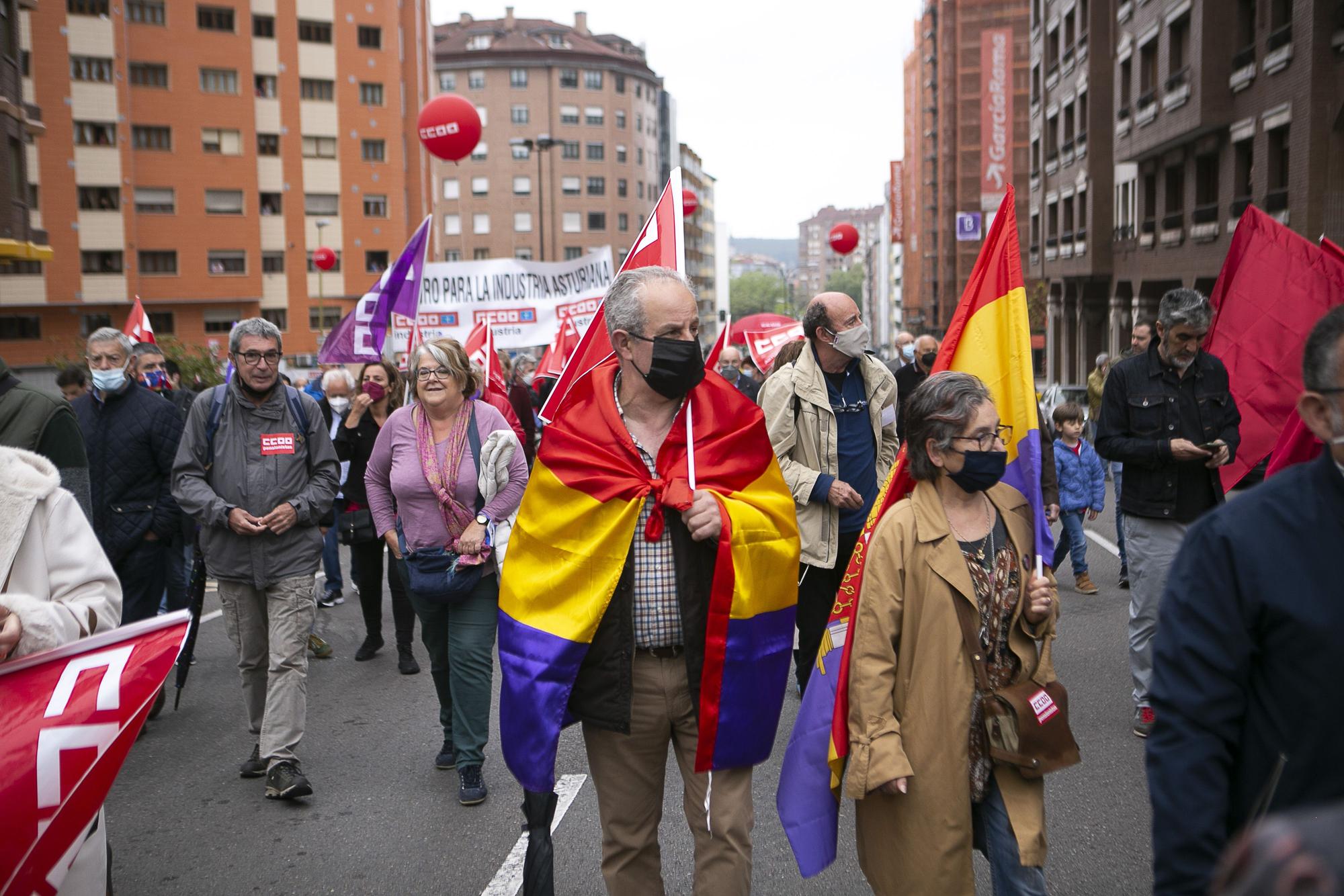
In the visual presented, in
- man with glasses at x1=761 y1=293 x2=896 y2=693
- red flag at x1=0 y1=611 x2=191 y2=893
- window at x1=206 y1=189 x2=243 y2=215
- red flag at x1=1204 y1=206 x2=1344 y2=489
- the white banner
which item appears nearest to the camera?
red flag at x1=0 y1=611 x2=191 y2=893

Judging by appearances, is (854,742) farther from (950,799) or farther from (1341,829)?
(1341,829)

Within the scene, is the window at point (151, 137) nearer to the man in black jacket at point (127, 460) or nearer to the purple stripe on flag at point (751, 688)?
the man in black jacket at point (127, 460)

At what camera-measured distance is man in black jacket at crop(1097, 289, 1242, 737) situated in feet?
19.7

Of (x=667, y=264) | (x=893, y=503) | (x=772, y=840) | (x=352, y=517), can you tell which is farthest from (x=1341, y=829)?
(x=352, y=517)

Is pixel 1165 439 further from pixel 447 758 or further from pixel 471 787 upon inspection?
pixel 447 758

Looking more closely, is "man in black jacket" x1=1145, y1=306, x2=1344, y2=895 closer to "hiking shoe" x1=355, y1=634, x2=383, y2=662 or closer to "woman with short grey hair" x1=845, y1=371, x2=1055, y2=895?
"woman with short grey hair" x1=845, y1=371, x2=1055, y2=895

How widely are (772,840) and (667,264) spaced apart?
8.65 ft

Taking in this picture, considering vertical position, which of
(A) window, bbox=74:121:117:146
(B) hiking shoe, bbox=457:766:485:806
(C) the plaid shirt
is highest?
(A) window, bbox=74:121:117:146

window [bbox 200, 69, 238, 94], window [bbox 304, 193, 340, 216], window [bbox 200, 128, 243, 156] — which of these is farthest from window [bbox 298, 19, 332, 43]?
window [bbox 304, 193, 340, 216]

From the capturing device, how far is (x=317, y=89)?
55.2m

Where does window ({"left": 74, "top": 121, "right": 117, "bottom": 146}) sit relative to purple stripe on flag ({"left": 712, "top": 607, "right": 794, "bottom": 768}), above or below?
above

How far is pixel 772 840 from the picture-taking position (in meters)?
5.05

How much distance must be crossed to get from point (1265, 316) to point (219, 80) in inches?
2140

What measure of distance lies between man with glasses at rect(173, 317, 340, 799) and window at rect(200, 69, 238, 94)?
5199 cm
